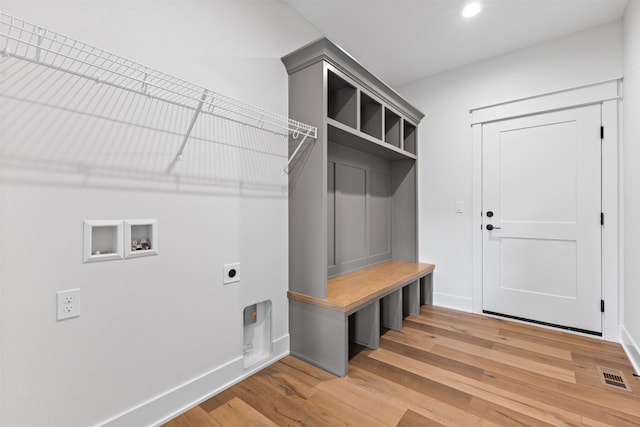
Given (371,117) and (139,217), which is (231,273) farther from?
(371,117)

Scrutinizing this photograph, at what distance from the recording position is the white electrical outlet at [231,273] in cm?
178

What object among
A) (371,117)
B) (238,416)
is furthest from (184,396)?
(371,117)

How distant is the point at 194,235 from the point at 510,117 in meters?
2.96

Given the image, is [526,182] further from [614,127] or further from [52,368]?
[52,368]

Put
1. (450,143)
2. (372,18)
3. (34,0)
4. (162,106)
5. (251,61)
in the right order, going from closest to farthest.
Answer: (34,0) < (162,106) < (251,61) < (372,18) < (450,143)

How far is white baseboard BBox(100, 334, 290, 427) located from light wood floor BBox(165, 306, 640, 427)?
0.14 feet

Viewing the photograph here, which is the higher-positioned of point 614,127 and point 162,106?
point 614,127

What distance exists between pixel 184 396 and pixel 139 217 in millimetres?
971

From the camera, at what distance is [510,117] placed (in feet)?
9.28

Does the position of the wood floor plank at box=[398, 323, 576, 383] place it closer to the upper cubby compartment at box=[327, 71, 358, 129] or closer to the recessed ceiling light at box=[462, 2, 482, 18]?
the upper cubby compartment at box=[327, 71, 358, 129]

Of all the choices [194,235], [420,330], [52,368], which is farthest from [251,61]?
[420,330]

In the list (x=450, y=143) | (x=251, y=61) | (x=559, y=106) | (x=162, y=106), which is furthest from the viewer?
(x=450, y=143)

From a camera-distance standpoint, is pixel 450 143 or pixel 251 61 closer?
pixel 251 61

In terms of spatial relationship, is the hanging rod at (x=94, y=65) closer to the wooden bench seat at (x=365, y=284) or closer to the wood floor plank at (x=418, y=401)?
the wooden bench seat at (x=365, y=284)
